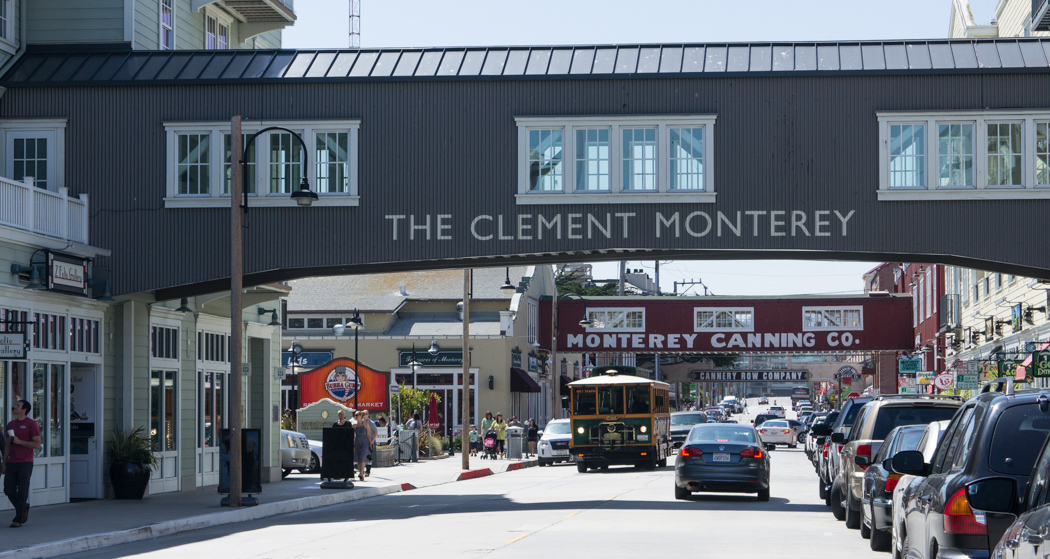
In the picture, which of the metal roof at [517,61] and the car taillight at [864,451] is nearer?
the car taillight at [864,451]

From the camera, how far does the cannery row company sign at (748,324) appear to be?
210 feet

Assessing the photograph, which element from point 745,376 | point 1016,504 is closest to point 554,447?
point 1016,504

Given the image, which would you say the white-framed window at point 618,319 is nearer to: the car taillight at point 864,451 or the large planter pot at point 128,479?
the large planter pot at point 128,479

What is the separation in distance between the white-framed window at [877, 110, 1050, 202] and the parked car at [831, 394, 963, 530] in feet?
24.4

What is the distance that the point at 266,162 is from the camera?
26422mm

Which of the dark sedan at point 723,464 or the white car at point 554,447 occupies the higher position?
the dark sedan at point 723,464

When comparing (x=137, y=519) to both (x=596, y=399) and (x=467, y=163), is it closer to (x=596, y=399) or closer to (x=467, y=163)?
(x=467, y=163)

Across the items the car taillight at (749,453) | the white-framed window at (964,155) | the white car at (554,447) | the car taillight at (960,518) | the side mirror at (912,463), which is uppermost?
the white-framed window at (964,155)

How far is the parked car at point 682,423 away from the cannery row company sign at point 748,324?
10821 mm

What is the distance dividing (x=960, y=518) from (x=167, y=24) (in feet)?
82.7

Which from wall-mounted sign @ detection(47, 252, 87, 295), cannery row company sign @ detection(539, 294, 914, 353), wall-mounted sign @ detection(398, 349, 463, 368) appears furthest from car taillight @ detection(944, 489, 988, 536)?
cannery row company sign @ detection(539, 294, 914, 353)

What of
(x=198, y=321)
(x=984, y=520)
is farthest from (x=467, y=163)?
(x=984, y=520)

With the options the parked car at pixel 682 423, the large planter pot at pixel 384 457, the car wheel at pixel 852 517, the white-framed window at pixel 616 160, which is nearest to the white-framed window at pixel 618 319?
the parked car at pixel 682 423

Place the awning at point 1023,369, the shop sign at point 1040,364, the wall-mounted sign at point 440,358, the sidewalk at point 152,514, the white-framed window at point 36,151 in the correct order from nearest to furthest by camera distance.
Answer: the sidewalk at point 152,514 → the white-framed window at point 36,151 → the shop sign at point 1040,364 → the awning at point 1023,369 → the wall-mounted sign at point 440,358
